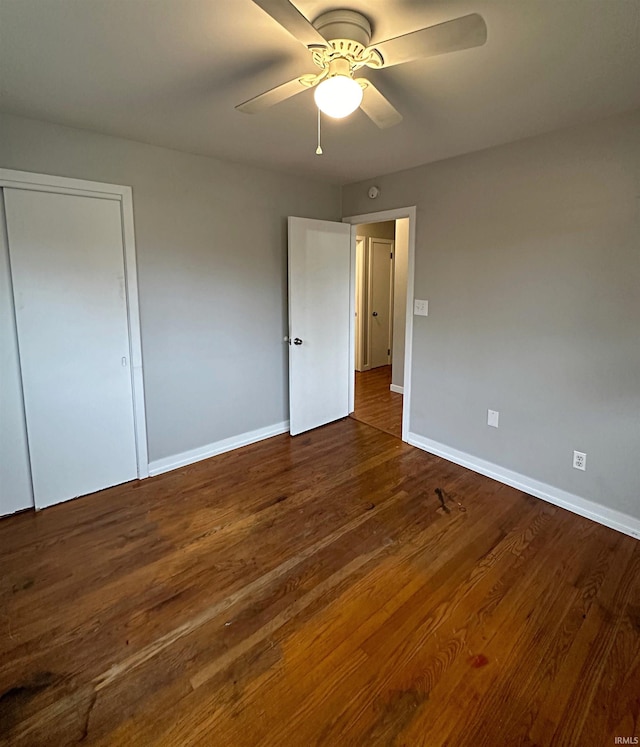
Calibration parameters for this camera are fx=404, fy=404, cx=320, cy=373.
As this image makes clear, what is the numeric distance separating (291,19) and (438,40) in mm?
446

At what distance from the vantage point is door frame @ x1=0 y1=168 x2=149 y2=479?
7.62ft

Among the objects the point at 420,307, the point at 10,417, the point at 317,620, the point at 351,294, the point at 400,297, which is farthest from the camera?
the point at 400,297

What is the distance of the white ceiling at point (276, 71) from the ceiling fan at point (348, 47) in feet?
0.20

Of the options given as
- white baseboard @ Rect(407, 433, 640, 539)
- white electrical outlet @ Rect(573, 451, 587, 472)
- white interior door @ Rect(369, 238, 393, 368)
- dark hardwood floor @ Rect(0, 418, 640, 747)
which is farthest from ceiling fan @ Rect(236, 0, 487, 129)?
white interior door @ Rect(369, 238, 393, 368)

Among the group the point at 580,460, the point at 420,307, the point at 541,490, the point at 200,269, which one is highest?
the point at 200,269

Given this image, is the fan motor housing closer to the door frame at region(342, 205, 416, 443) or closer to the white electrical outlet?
the door frame at region(342, 205, 416, 443)

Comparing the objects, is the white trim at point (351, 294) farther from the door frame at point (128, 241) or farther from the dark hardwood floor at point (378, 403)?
the door frame at point (128, 241)

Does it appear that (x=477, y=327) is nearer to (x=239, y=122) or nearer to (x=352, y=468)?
(x=352, y=468)

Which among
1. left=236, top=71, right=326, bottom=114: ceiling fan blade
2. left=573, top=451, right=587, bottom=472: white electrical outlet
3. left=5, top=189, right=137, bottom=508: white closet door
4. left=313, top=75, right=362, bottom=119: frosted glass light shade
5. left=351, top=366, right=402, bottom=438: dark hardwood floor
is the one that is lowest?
left=351, top=366, right=402, bottom=438: dark hardwood floor

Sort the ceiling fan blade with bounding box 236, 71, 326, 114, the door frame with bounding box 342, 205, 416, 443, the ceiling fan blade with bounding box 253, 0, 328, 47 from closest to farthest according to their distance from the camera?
1. the ceiling fan blade with bounding box 253, 0, 328, 47
2. the ceiling fan blade with bounding box 236, 71, 326, 114
3. the door frame with bounding box 342, 205, 416, 443

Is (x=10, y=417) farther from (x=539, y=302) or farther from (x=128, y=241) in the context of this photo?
(x=539, y=302)

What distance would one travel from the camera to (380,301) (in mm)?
6422

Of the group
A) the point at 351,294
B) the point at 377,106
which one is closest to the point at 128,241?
the point at 377,106

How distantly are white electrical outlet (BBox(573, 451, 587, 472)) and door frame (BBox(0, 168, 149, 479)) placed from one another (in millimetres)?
2957
